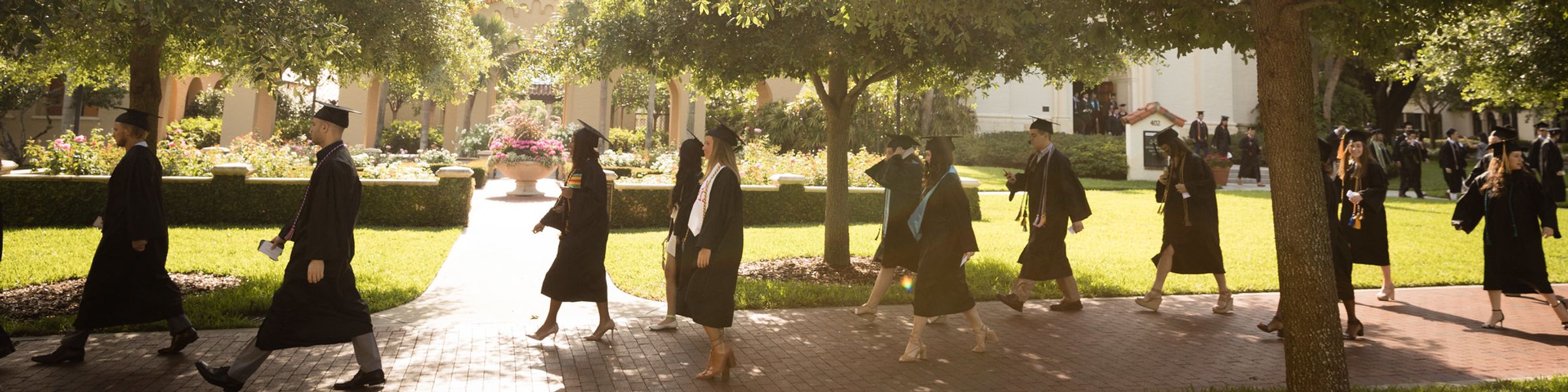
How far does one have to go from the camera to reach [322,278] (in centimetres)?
470

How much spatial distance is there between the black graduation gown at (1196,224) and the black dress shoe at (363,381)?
6.30m

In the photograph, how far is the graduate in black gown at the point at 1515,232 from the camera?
23.0 feet

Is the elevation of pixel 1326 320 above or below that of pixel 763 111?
below

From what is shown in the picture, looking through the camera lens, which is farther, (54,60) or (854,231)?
(854,231)

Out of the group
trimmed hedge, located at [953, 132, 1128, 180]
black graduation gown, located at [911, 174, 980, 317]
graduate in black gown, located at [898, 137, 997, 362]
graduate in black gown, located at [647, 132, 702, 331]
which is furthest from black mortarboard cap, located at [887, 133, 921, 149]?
trimmed hedge, located at [953, 132, 1128, 180]

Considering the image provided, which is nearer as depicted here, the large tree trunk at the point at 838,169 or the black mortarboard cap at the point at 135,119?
the black mortarboard cap at the point at 135,119

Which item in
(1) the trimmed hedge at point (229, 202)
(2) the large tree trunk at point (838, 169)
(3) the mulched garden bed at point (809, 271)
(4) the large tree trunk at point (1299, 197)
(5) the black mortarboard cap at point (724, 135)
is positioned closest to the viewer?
(4) the large tree trunk at point (1299, 197)

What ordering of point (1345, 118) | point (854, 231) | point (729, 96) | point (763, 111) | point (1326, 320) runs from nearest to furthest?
point (1326, 320), point (854, 231), point (763, 111), point (729, 96), point (1345, 118)

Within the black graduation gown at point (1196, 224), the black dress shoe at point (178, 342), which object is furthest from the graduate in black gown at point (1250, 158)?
the black dress shoe at point (178, 342)

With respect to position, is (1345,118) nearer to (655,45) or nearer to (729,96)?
(729,96)

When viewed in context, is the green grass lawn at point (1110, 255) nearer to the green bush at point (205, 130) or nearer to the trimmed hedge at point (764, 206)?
the trimmed hedge at point (764, 206)

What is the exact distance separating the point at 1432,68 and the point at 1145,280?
39.0ft

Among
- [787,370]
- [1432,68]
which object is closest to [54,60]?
[787,370]

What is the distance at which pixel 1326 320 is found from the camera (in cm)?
417
